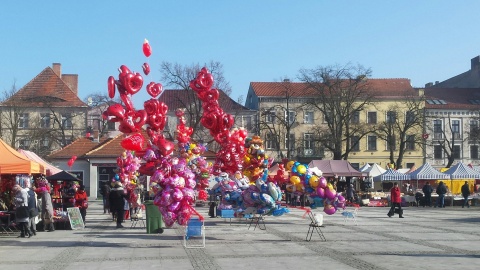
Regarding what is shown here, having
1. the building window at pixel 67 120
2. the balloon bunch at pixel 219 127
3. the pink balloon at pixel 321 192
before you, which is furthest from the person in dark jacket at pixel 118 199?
the building window at pixel 67 120

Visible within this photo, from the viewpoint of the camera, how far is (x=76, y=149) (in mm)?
50688

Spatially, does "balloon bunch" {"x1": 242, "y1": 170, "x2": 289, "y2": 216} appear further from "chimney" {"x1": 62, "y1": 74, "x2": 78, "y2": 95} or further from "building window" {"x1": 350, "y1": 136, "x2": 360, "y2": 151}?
"chimney" {"x1": 62, "y1": 74, "x2": 78, "y2": 95}

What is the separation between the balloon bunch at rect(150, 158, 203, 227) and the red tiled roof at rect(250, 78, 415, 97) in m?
54.5

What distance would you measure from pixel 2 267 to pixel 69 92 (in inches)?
2193

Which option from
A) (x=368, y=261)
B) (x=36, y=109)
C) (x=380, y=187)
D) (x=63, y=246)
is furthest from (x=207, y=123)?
(x=36, y=109)

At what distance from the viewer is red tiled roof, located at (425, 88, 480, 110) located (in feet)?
234

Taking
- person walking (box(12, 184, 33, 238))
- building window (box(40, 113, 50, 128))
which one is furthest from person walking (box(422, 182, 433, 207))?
building window (box(40, 113, 50, 128))

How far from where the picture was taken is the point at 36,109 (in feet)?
204

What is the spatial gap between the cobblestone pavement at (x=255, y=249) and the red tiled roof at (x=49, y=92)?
44.1 meters

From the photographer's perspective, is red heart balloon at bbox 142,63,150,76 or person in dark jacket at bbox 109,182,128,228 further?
person in dark jacket at bbox 109,182,128,228

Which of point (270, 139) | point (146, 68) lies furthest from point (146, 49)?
point (270, 139)

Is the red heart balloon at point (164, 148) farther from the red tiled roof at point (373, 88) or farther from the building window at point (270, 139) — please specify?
the red tiled roof at point (373, 88)

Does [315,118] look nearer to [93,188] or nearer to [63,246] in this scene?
[93,188]

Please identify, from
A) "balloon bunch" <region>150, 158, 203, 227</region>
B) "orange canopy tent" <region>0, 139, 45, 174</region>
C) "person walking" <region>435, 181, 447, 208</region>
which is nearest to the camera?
"balloon bunch" <region>150, 158, 203, 227</region>
